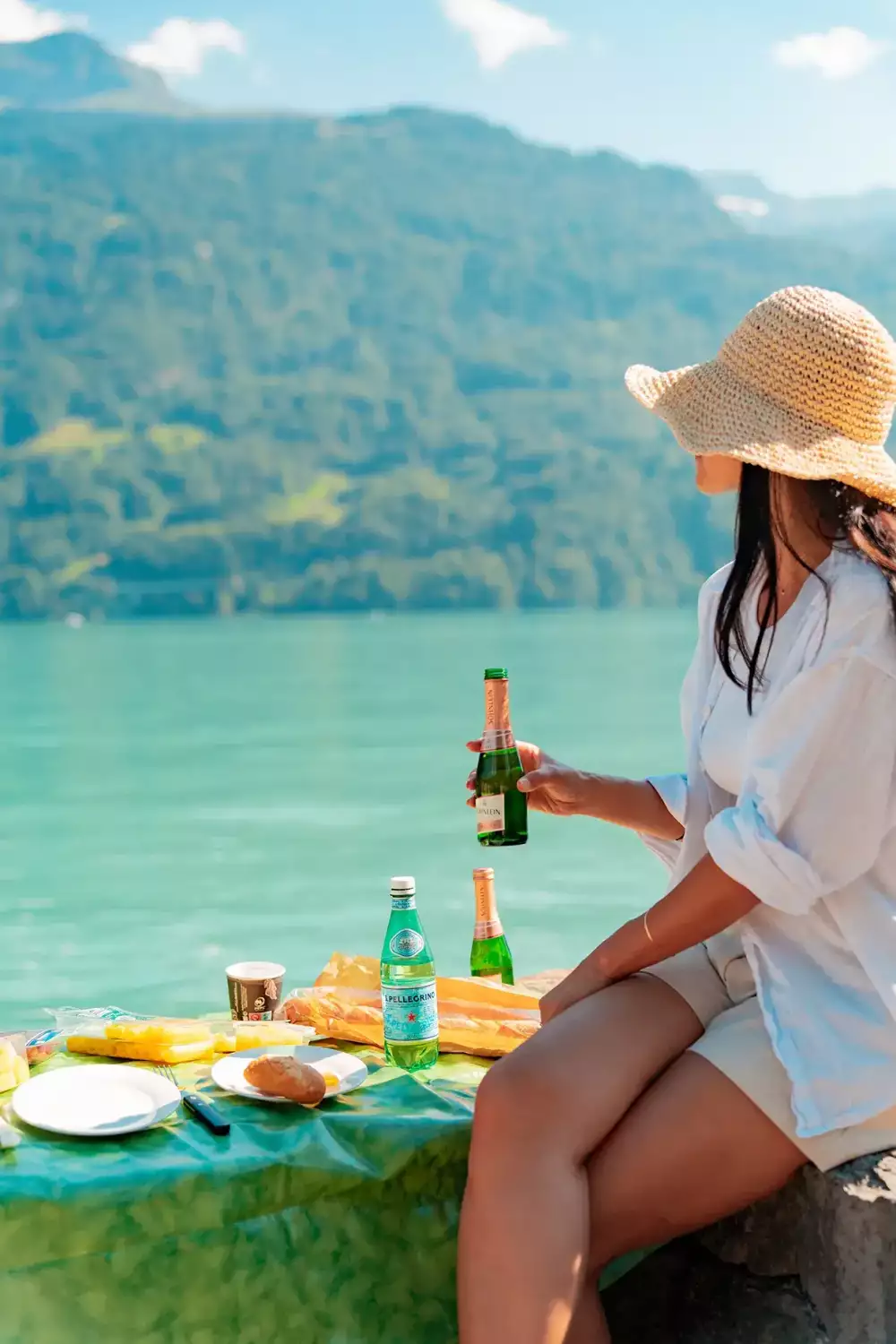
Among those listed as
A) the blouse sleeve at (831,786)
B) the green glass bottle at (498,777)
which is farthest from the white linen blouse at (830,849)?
the green glass bottle at (498,777)

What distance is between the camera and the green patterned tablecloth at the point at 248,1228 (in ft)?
6.49

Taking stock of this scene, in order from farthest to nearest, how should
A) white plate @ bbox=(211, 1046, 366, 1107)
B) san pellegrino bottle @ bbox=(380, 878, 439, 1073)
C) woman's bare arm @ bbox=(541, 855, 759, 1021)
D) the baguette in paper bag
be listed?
A: the baguette in paper bag
san pellegrino bottle @ bbox=(380, 878, 439, 1073)
white plate @ bbox=(211, 1046, 366, 1107)
woman's bare arm @ bbox=(541, 855, 759, 1021)

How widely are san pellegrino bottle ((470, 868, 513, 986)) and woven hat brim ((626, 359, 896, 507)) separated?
1019 millimetres

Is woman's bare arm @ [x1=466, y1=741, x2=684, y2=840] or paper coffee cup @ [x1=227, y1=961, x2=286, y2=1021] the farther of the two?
paper coffee cup @ [x1=227, y1=961, x2=286, y2=1021]

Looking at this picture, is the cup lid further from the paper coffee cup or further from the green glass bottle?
the green glass bottle

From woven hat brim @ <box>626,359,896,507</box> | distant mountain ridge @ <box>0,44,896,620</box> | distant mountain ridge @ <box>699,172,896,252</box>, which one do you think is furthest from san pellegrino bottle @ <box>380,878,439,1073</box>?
distant mountain ridge @ <box>699,172,896,252</box>

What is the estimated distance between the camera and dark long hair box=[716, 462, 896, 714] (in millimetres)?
2246

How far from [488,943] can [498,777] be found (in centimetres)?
37

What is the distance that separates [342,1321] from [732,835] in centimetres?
89

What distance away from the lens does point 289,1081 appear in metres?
2.26

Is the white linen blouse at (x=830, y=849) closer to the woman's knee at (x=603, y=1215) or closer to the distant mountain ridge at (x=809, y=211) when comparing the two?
the woman's knee at (x=603, y=1215)

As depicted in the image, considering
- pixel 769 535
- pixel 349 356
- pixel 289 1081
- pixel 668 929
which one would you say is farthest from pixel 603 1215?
pixel 349 356

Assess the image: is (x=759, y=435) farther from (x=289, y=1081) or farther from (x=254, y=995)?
(x=254, y=995)

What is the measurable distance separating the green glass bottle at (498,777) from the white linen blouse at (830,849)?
82 centimetres
